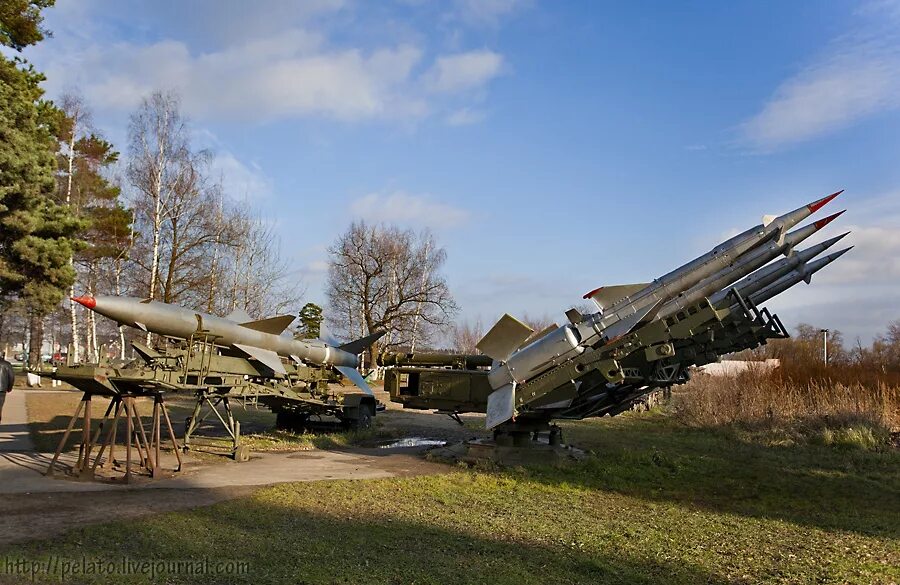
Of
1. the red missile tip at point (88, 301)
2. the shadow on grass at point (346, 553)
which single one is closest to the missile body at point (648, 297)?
the shadow on grass at point (346, 553)

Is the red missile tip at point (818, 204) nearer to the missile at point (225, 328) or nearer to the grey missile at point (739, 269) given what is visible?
the grey missile at point (739, 269)

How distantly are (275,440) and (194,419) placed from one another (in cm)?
214

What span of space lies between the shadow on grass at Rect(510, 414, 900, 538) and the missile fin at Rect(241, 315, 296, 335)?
4.98m

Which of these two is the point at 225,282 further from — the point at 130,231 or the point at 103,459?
the point at 103,459

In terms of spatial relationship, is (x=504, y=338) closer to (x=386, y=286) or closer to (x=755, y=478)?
(x=755, y=478)

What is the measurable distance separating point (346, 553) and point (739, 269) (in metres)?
7.03

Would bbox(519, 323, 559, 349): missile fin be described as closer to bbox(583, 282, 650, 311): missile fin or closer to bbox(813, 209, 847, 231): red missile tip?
bbox(583, 282, 650, 311): missile fin

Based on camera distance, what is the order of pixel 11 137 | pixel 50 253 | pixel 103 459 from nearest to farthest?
pixel 103 459 < pixel 11 137 < pixel 50 253

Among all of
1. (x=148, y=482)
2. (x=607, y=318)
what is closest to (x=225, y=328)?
(x=148, y=482)

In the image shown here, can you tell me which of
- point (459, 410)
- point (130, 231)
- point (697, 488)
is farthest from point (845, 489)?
point (130, 231)

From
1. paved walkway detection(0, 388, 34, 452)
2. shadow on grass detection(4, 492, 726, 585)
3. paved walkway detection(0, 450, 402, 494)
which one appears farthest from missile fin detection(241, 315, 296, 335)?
shadow on grass detection(4, 492, 726, 585)

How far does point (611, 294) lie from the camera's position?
32.1 ft

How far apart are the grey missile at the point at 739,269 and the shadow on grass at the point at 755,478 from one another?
2.46 meters

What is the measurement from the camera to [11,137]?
14414 mm
